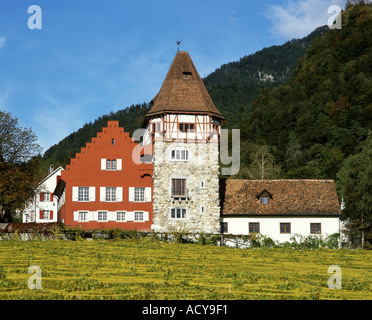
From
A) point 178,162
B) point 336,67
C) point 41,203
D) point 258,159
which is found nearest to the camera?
point 178,162

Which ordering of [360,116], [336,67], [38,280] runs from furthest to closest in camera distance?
[336,67] < [360,116] < [38,280]

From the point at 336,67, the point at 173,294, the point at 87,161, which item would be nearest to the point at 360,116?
the point at 336,67

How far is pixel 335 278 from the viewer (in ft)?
68.4

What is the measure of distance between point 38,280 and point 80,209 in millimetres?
27358

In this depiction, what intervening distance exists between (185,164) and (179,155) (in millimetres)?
900

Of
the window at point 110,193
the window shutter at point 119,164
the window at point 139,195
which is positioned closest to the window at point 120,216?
the window at point 110,193

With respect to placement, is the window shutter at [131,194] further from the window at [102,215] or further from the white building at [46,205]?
Result: the white building at [46,205]

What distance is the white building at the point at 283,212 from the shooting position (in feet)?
145

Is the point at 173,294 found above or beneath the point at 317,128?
beneath

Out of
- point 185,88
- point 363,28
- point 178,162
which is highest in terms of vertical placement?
point 363,28

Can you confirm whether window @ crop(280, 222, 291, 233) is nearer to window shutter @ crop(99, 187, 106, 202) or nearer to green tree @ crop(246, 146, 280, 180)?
window shutter @ crop(99, 187, 106, 202)

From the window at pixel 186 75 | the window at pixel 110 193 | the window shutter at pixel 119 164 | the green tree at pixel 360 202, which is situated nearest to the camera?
the green tree at pixel 360 202

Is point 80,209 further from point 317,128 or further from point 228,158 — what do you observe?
point 317,128

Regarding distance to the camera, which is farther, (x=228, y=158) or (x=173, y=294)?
(x=228, y=158)
